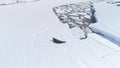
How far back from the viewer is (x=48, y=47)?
61.9 inches

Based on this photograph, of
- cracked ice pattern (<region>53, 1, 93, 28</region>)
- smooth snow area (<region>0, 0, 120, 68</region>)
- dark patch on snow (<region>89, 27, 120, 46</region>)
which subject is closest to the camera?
smooth snow area (<region>0, 0, 120, 68</region>)

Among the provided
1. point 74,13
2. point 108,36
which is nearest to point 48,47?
point 108,36

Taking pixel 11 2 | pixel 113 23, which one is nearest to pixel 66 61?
pixel 113 23

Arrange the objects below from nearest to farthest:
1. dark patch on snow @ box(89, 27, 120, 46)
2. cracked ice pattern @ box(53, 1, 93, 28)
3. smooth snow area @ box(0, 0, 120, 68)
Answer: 1. smooth snow area @ box(0, 0, 120, 68)
2. dark patch on snow @ box(89, 27, 120, 46)
3. cracked ice pattern @ box(53, 1, 93, 28)

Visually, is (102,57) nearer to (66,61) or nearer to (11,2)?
(66,61)

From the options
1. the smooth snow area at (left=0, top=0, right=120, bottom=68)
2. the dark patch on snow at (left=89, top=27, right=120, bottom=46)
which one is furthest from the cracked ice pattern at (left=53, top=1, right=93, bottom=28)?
the dark patch on snow at (left=89, top=27, right=120, bottom=46)

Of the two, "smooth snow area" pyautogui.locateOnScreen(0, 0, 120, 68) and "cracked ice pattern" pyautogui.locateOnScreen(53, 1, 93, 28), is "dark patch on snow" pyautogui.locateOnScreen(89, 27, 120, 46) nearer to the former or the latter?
"smooth snow area" pyautogui.locateOnScreen(0, 0, 120, 68)

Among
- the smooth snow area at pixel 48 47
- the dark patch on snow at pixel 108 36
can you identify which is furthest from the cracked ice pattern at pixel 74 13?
the dark patch on snow at pixel 108 36

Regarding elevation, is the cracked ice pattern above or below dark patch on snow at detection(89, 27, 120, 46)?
below

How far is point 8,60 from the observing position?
143cm

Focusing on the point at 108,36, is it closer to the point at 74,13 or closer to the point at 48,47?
the point at 48,47

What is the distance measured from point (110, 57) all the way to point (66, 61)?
0.29 meters

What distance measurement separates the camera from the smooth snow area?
1326 mm

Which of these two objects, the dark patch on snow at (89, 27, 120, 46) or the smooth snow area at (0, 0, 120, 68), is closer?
the smooth snow area at (0, 0, 120, 68)
